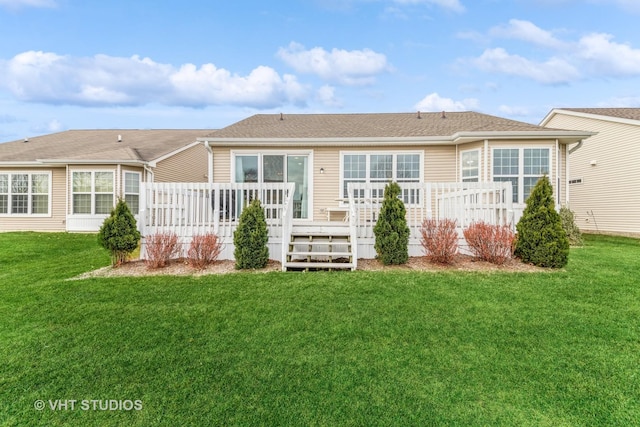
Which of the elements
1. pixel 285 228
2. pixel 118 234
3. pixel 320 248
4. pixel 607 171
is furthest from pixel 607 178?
pixel 118 234

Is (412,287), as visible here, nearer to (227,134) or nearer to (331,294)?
(331,294)

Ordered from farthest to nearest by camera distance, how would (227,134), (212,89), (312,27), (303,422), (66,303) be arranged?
1. (212,89)
2. (312,27)
3. (227,134)
4. (66,303)
5. (303,422)

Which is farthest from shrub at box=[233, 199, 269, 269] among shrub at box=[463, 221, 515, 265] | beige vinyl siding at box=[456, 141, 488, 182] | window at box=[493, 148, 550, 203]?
window at box=[493, 148, 550, 203]

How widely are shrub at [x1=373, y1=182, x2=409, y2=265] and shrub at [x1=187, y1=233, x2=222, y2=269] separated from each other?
10.2 feet

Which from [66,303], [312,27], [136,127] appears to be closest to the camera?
[66,303]

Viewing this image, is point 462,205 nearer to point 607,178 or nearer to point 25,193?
point 607,178

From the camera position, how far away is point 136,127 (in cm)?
1975

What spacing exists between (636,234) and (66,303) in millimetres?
17023

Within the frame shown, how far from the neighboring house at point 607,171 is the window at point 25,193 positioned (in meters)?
20.6

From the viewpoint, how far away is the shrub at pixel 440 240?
6.04 meters

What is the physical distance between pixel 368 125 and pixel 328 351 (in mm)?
9850

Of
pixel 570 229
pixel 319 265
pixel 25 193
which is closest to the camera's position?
pixel 319 265

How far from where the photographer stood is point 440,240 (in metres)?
6.07

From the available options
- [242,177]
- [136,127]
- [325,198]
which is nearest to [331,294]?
[325,198]
